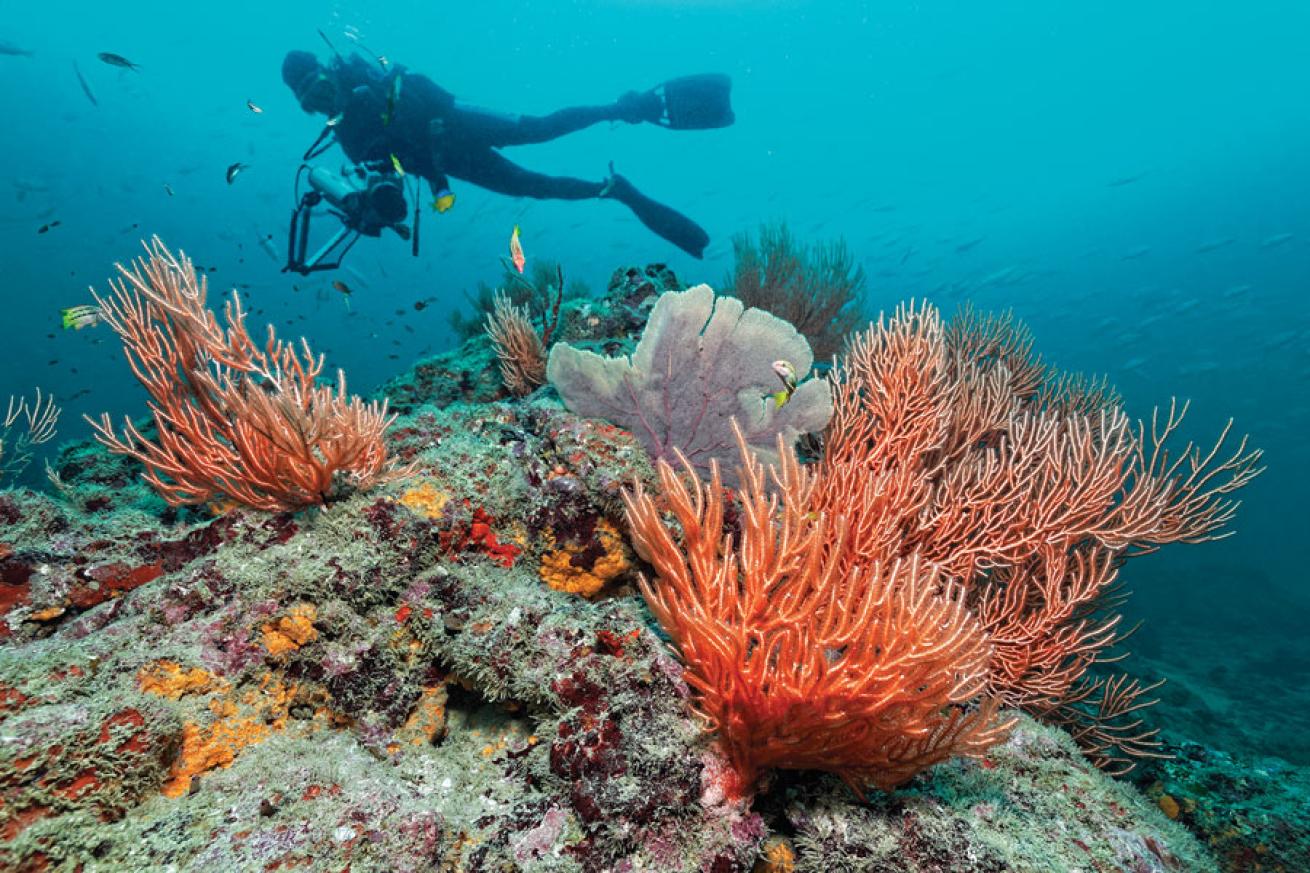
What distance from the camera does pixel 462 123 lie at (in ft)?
42.1

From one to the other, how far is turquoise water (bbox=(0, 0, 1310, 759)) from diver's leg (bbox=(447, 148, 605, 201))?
35816 millimetres

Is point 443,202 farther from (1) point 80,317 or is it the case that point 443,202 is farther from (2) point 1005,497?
(2) point 1005,497

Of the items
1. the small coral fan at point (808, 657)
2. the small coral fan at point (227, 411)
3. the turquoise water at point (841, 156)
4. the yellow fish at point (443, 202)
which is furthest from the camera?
the turquoise water at point (841, 156)

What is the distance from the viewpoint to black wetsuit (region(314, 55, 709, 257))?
11.2 m

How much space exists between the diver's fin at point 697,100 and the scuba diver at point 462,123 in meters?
0.03

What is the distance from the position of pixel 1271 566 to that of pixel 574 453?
46.5 meters

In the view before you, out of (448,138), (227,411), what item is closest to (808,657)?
(227,411)

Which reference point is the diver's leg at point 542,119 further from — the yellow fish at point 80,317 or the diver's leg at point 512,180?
the yellow fish at point 80,317

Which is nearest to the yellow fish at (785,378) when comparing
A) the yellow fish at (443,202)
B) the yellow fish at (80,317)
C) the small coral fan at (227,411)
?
the small coral fan at (227,411)

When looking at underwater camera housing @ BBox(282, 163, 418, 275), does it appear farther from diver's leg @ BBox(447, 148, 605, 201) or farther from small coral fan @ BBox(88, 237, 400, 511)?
small coral fan @ BBox(88, 237, 400, 511)

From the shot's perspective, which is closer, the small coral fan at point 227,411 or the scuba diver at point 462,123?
the small coral fan at point 227,411

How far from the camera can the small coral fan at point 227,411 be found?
2.74 metres

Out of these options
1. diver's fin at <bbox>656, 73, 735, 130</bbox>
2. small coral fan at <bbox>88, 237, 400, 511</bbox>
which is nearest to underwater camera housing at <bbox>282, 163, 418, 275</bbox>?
small coral fan at <bbox>88, 237, 400, 511</bbox>

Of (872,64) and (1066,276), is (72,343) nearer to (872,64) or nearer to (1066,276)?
(872,64)
